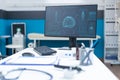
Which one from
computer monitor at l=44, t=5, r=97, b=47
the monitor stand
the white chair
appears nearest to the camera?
computer monitor at l=44, t=5, r=97, b=47

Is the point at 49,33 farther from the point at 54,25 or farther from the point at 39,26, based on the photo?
the point at 39,26

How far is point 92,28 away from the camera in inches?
64.4

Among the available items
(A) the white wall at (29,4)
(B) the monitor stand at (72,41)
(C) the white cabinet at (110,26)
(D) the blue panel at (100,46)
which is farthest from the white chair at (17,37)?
(B) the monitor stand at (72,41)

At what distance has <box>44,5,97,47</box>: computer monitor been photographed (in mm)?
1650

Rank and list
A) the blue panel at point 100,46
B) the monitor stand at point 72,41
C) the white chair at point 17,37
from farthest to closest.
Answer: the blue panel at point 100,46 → the white chair at point 17,37 → the monitor stand at point 72,41

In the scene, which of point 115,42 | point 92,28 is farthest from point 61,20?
point 115,42

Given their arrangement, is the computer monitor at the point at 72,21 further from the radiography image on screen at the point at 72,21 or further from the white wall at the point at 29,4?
the white wall at the point at 29,4

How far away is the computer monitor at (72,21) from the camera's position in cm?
165

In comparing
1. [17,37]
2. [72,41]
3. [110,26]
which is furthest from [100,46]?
[72,41]

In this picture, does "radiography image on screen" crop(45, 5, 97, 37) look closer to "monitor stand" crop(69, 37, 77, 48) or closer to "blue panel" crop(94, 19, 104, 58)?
"monitor stand" crop(69, 37, 77, 48)

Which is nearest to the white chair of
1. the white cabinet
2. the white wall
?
the white wall

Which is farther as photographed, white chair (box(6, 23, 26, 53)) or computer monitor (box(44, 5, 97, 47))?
white chair (box(6, 23, 26, 53))

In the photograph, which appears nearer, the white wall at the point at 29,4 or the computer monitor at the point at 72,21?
the computer monitor at the point at 72,21

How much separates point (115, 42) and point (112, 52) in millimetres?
261
